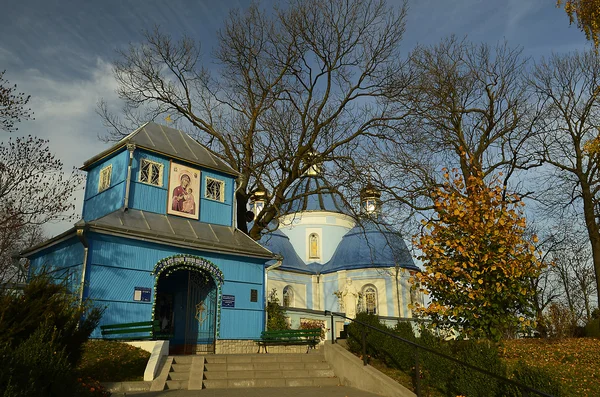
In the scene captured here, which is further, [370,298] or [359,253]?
[359,253]

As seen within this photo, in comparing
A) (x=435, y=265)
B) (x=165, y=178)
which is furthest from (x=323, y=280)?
(x=435, y=265)

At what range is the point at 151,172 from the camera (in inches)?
642

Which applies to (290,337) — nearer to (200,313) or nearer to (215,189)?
(200,313)

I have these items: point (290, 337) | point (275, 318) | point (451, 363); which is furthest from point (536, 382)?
point (275, 318)

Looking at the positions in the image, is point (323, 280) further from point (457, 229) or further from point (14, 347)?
point (14, 347)

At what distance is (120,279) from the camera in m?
13.8

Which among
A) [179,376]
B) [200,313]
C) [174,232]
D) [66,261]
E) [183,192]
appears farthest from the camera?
[183,192]

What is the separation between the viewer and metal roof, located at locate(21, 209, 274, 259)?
14.0 meters

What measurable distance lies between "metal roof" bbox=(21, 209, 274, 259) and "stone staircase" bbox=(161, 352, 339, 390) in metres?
3.97

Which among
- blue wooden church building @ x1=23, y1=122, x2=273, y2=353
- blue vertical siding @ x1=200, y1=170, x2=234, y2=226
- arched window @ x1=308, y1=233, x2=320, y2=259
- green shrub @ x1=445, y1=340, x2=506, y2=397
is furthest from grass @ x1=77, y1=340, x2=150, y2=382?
arched window @ x1=308, y1=233, x2=320, y2=259

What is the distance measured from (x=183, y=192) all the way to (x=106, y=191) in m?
2.44

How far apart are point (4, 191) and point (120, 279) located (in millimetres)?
5577

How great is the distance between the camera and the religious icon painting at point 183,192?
1650cm

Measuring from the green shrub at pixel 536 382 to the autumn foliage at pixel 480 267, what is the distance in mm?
2337
